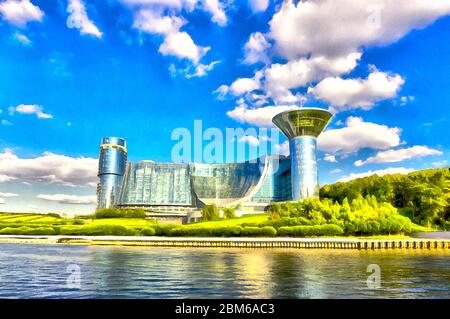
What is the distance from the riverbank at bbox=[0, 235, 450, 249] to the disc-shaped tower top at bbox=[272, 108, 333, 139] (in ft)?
258

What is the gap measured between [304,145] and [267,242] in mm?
88271

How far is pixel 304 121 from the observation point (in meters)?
149

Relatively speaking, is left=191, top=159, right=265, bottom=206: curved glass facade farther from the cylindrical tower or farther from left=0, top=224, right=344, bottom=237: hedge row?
left=0, top=224, right=344, bottom=237: hedge row

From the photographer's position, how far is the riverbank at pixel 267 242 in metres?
66.3

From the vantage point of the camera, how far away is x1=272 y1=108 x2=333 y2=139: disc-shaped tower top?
148 m

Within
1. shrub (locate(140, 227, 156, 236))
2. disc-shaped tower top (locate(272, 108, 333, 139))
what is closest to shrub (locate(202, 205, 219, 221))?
shrub (locate(140, 227, 156, 236))

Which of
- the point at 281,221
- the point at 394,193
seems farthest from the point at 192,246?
the point at 394,193

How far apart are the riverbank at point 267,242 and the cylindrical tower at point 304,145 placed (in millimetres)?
75499

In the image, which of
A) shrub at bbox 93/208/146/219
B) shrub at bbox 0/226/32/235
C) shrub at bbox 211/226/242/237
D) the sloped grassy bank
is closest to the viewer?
the sloped grassy bank

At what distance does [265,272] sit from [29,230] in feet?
261

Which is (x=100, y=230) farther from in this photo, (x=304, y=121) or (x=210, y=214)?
(x=304, y=121)

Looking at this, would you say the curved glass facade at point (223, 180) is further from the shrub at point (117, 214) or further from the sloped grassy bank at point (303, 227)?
the sloped grassy bank at point (303, 227)

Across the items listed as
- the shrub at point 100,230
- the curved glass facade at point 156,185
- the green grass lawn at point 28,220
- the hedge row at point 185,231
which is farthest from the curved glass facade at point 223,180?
the hedge row at point 185,231

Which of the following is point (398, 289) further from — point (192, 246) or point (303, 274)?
point (192, 246)
